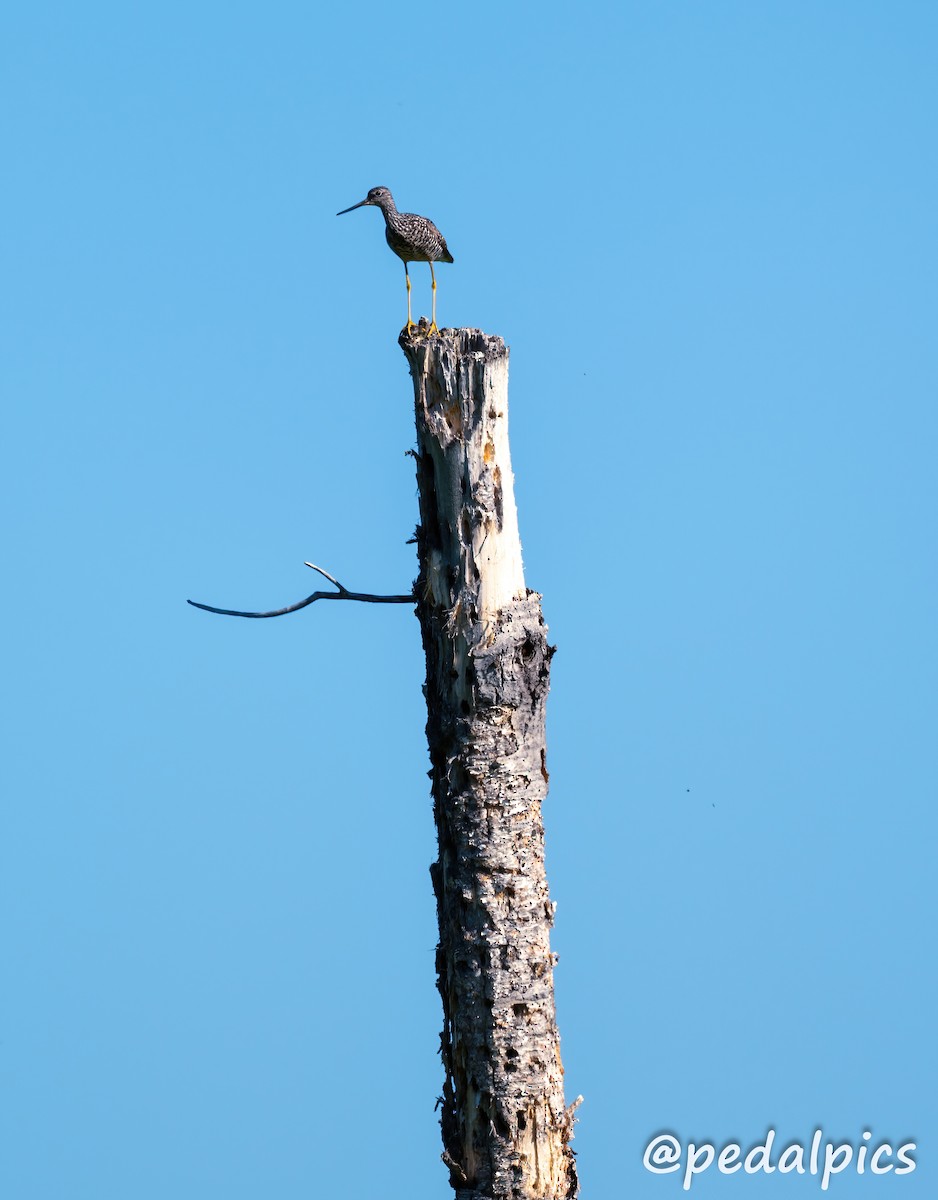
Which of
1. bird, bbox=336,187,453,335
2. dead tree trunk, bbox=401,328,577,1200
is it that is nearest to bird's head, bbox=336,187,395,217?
bird, bbox=336,187,453,335

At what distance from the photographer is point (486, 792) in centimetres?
755

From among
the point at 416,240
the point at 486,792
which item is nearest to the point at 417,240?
the point at 416,240

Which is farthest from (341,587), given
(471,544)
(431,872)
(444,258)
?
(444,258)

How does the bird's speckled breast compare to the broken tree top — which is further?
the bird's speckled breast

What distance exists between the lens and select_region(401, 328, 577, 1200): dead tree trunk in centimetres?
741

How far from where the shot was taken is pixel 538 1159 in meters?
7.40

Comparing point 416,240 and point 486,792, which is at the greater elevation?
point 416,240

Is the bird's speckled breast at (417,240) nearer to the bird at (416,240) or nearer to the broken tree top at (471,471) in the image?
the bird at (416,240)

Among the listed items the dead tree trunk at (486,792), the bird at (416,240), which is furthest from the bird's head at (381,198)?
the dead tree trunk at (486,792)

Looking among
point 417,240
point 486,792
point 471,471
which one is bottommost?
point 486,792

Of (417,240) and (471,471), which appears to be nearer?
(471,471)

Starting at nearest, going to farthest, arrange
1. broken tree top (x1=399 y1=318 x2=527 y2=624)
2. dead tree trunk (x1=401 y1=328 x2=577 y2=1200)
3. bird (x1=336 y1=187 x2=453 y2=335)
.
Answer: dead tree trunk (x1=401 y1=328 x2=577 y2=1200)
broken tree top (x1=399 y1=318 x2=527 y2=624)
bird (x1=336 y1=187 x2=453 y2=335)

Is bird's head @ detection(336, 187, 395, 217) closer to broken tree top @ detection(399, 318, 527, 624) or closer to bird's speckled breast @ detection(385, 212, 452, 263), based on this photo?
bird's speckled breast @ detection(385, 212, 452, 263)

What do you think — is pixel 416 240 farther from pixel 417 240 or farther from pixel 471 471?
pixel 471 471
